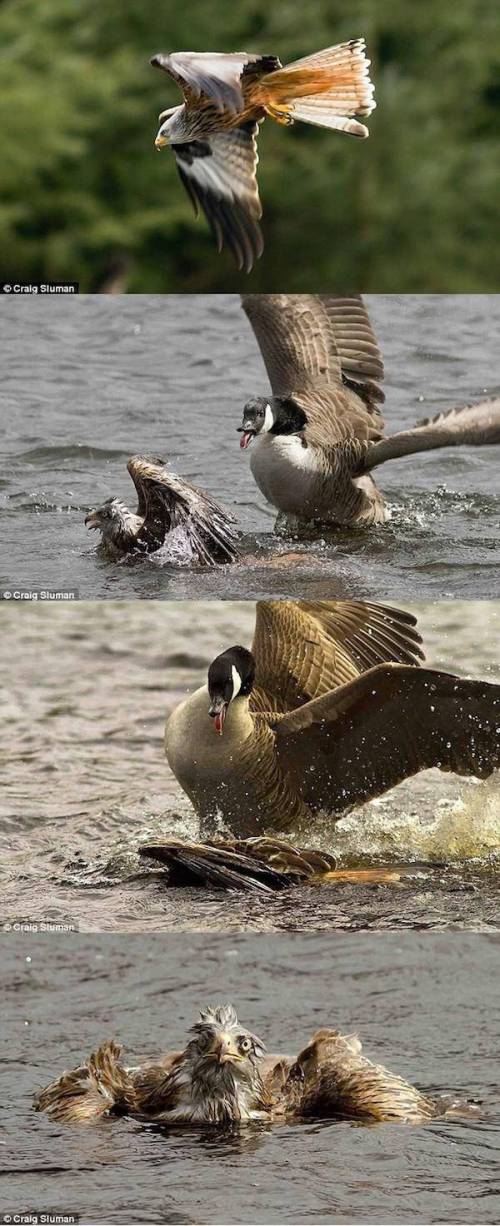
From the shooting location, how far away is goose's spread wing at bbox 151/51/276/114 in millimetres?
2602

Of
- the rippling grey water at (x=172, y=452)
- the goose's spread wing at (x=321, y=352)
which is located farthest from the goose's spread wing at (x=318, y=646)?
the rippling grey water at (x=172, y=452)

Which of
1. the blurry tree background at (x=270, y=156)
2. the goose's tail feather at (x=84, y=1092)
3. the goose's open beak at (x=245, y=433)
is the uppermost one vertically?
the blurry tree background at (x=270, y=156)

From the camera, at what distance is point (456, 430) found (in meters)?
3.61

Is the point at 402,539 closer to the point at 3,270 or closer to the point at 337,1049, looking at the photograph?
the point at 337,1049

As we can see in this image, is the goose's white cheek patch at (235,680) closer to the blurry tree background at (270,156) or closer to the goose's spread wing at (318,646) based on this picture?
the goose's spread wing at (318,646)

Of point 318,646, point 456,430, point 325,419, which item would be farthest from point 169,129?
point 318,646

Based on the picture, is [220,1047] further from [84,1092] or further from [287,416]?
[287,416]

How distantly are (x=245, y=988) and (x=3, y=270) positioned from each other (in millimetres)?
3118

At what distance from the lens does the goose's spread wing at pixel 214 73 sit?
8.54 feet

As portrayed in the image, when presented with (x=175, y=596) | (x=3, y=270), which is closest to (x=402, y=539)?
(x=175, y=596)

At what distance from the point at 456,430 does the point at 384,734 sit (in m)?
1.60

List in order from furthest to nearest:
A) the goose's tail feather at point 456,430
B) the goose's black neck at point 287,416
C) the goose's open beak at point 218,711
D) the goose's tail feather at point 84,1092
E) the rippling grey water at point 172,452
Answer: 1. the goose's open beak at point 218,711
2. the goose's tail feather at point 84,1092
3. the goose's black neck at point 287,416
4. the rippling grey water at point 172,452
5. the goose's tail feather at point 456,430

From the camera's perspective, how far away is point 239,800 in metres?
5.30

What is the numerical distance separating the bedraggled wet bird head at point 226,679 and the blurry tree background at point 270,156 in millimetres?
1133
